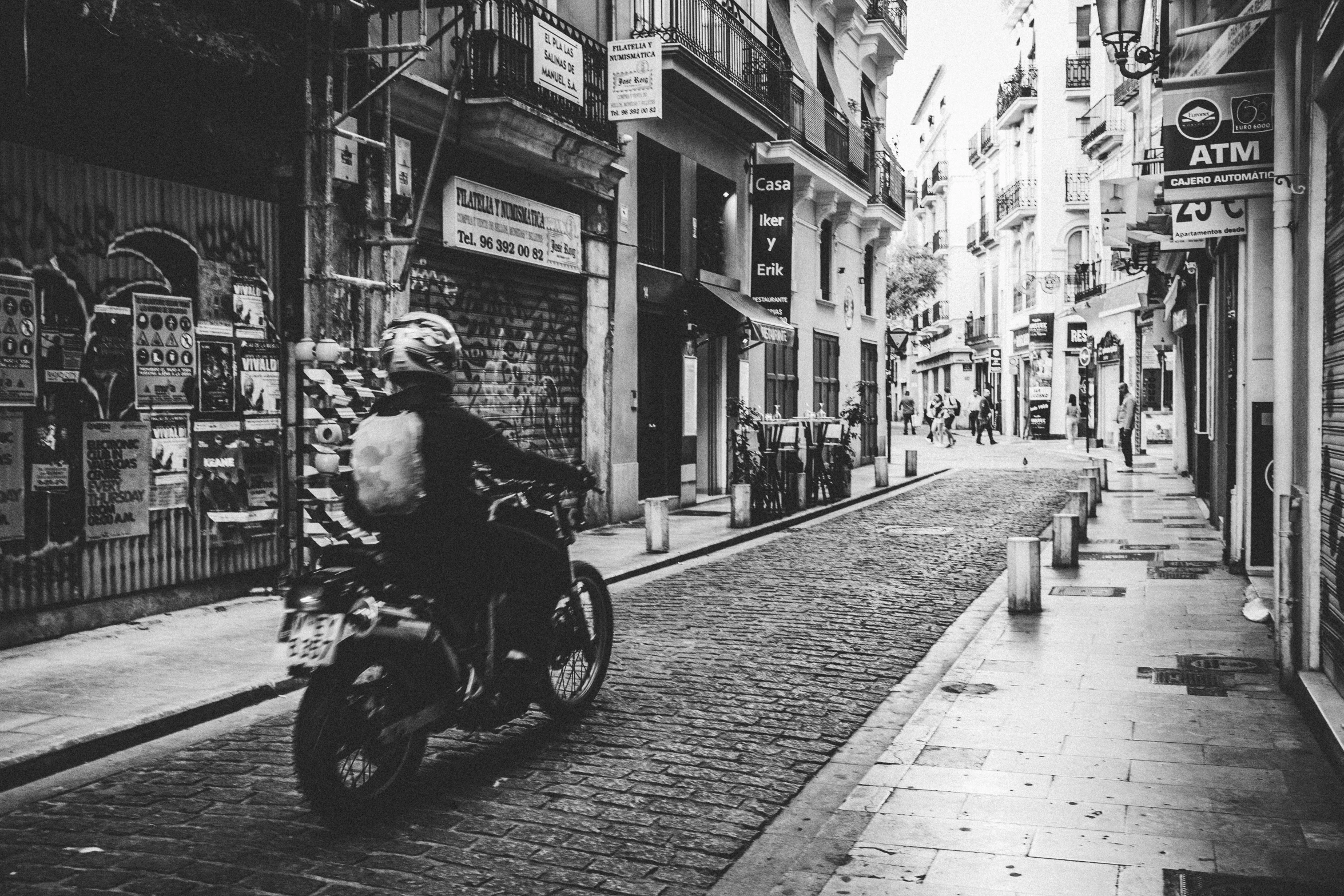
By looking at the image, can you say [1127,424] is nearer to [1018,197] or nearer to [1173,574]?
[1173,574]

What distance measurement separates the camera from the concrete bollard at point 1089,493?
15797 millimetres

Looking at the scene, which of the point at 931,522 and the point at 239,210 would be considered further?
the point at 931,522

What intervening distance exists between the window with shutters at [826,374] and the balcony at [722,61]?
5.83m

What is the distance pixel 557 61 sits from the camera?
45.5ft

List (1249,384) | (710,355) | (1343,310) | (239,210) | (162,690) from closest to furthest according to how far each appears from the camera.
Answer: (1343,310)
(162,690)
(239,210)
(1249,384)
(710,355)

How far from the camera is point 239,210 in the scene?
978cm

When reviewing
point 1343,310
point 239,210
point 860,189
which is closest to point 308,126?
point 239,210

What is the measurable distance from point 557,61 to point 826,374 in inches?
585

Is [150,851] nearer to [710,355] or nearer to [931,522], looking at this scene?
[931,522]

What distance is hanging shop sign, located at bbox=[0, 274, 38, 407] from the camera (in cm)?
783

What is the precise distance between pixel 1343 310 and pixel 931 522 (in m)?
11.1

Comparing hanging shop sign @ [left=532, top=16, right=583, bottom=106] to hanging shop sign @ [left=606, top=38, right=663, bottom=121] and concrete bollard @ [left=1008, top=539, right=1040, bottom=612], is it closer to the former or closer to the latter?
hanging shop sign @ [left=606, top=38, right=663, bottom=121]

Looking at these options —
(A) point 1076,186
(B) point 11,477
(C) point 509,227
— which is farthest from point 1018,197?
(B) point 11,477

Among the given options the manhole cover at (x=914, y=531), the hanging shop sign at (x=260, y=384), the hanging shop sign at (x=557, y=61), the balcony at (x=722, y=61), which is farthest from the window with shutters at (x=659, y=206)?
the hanging shop sign at (x=260, y=384)
